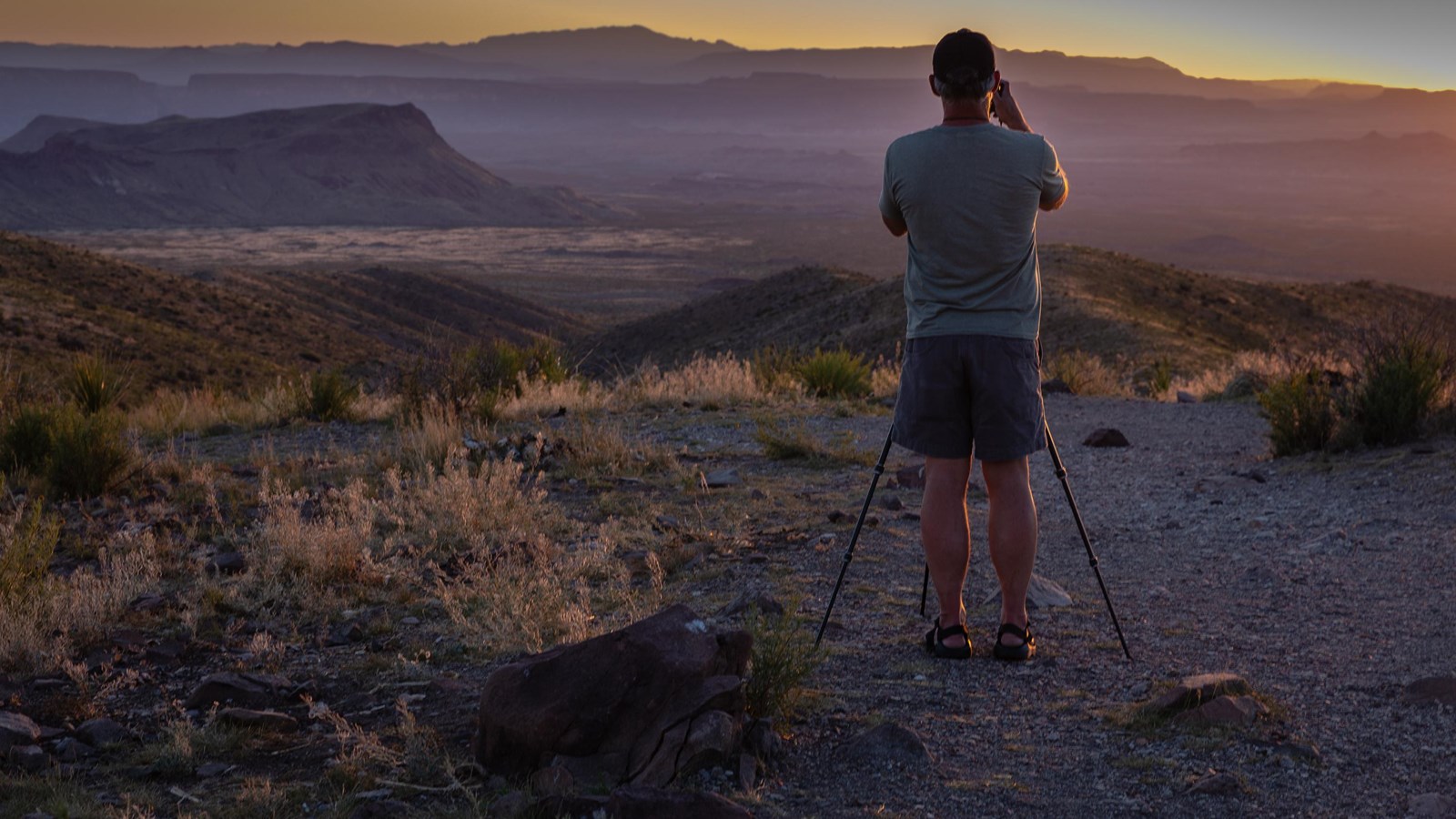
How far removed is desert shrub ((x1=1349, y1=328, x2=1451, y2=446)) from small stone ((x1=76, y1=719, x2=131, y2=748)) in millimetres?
7324

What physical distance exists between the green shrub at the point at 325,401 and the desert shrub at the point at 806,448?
4292mm

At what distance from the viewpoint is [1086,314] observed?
28250 mm

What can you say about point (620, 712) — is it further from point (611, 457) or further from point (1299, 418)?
point (1299, 418)

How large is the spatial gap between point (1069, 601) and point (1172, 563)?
1032 millimetres

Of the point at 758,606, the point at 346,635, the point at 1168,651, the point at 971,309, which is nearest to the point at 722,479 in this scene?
the point at 758,606

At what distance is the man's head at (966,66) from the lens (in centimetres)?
383

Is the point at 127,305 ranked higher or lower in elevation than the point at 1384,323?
lower

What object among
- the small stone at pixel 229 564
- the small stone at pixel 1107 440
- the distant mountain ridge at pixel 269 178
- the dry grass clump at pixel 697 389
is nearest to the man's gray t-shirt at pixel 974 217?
the small stone at pixel 229 564

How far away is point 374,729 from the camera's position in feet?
12.2

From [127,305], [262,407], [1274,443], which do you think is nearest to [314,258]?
[127,305]

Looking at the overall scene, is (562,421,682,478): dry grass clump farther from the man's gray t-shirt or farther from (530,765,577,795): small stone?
(530,765,577,795): small stone

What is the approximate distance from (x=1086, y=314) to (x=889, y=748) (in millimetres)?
26327

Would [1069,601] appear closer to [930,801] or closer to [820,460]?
[930,801]

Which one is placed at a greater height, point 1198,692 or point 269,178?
point 269,178
